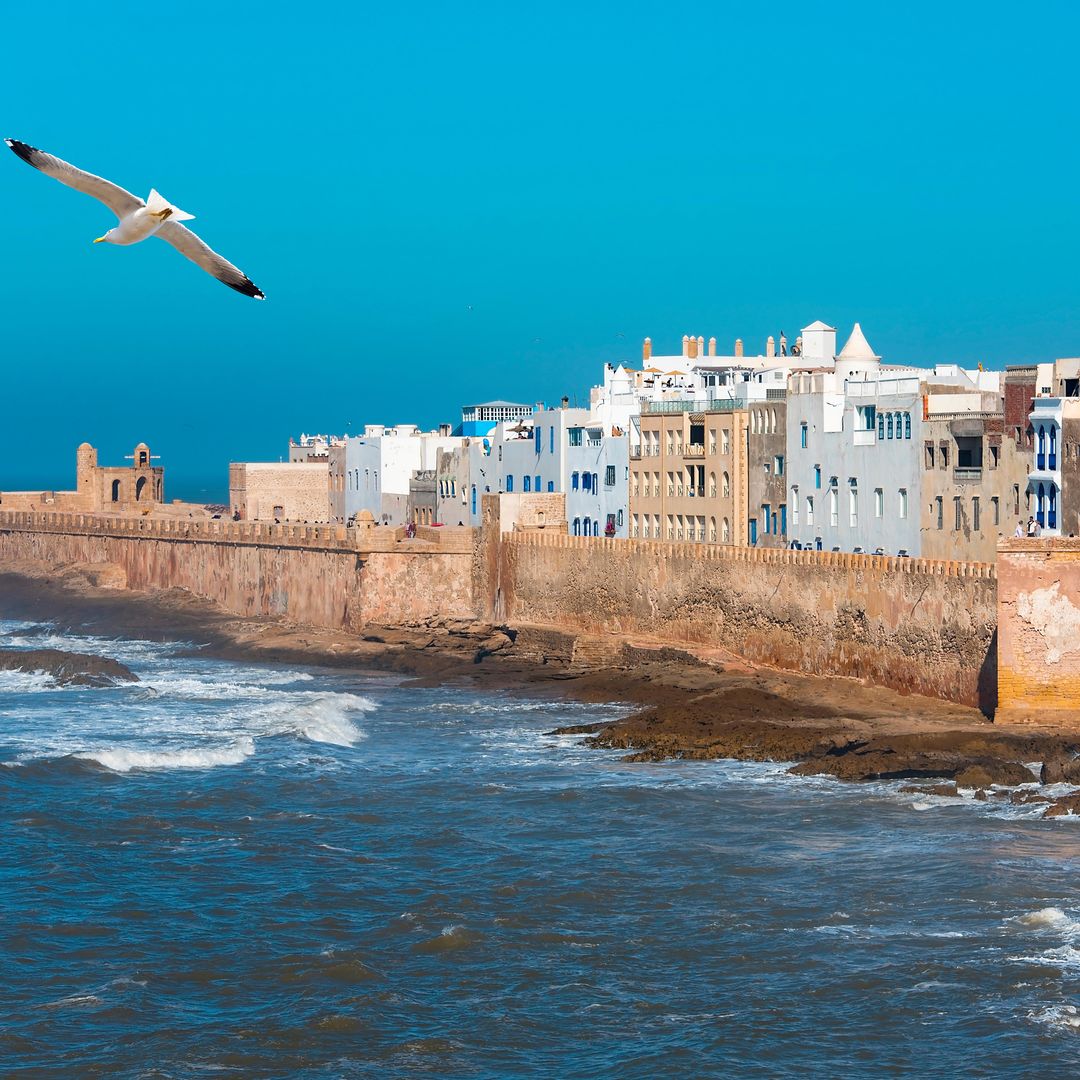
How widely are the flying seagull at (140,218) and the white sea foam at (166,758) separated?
21162mm

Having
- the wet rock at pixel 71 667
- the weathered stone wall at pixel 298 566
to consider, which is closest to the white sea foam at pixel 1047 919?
the wet rock at pixel 71 667

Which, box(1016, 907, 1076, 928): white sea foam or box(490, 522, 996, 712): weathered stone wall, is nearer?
box(1016, 907, 1076, 928): white sea foam

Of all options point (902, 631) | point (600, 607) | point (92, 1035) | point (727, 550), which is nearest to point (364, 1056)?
point (92, 1035)

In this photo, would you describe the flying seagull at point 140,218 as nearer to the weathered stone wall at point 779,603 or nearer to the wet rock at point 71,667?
the weathered stone wall at point 779,603

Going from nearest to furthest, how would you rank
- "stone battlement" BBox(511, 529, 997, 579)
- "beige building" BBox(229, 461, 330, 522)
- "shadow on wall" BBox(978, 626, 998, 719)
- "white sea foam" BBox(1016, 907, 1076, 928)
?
"white sea foam" BBox(1016, 907, 1076, 928) < "shadow on wall" BBox(978, 626, 998, 719) < "stone battlement" BBox(511, 529, 997, 579) < "beige building" BBox(229, 461, 330, 522)

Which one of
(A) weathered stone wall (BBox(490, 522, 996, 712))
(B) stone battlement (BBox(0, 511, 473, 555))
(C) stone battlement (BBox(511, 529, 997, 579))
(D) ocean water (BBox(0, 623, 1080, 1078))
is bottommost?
(D) ocean water (BBox(0, 623, 1080, 1078))

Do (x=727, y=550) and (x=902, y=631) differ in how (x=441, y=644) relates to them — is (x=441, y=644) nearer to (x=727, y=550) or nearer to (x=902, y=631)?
(x=727, y=550)

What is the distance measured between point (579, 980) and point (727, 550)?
974 inches

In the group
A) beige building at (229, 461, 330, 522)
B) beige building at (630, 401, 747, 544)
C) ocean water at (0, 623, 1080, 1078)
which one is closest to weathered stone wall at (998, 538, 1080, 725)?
ocean water at (0, 623, 1080, 1078)

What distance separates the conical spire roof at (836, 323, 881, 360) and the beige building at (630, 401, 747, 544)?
422 centimetres

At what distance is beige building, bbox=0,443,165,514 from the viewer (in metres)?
79.3

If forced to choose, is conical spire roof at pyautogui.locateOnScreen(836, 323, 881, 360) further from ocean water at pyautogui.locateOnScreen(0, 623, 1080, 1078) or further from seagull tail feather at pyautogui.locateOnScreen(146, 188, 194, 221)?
seagull tail feather at pyautogui.locateOnScreen(146, 188, 194, 221)

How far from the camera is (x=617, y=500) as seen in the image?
191 feet

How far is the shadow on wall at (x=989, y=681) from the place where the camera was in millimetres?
37188
